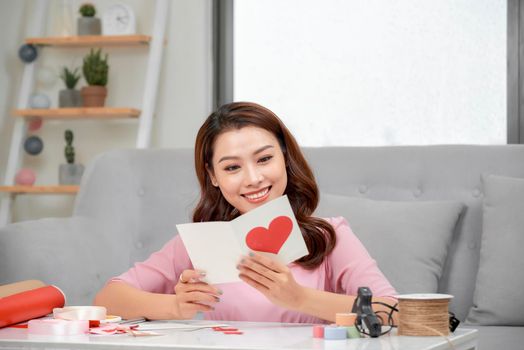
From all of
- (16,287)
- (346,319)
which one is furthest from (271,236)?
(16,287)

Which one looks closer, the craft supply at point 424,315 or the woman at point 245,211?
the craft supply at point 424,315

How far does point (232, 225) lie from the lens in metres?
1.48

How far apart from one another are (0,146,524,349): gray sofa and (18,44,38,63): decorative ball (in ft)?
4.84

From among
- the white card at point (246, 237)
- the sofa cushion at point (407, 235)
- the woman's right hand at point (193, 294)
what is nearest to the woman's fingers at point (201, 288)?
the woman's right hand at point (193, 294)

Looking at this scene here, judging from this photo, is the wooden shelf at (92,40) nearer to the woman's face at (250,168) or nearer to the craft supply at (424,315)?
the woman's face at (250,168)

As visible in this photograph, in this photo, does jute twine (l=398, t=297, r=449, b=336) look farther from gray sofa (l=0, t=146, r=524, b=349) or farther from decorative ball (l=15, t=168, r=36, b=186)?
decorative ball (l=15, t=168, r=36, b=186)

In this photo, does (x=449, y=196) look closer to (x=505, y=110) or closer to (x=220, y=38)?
(x=505, y=110)

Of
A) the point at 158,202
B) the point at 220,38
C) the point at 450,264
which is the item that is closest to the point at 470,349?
the point at 450,264

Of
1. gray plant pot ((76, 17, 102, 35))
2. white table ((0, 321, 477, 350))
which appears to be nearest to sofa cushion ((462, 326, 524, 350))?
white table ((0, 321, 477, 350))

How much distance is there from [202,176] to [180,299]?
0.38 m

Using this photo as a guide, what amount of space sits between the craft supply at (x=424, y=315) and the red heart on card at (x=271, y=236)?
0.22m

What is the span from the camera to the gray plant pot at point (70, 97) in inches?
168

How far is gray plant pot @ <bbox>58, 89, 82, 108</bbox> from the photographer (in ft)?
14.0

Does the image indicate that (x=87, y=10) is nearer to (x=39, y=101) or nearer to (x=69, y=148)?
(x=39, y=101)
